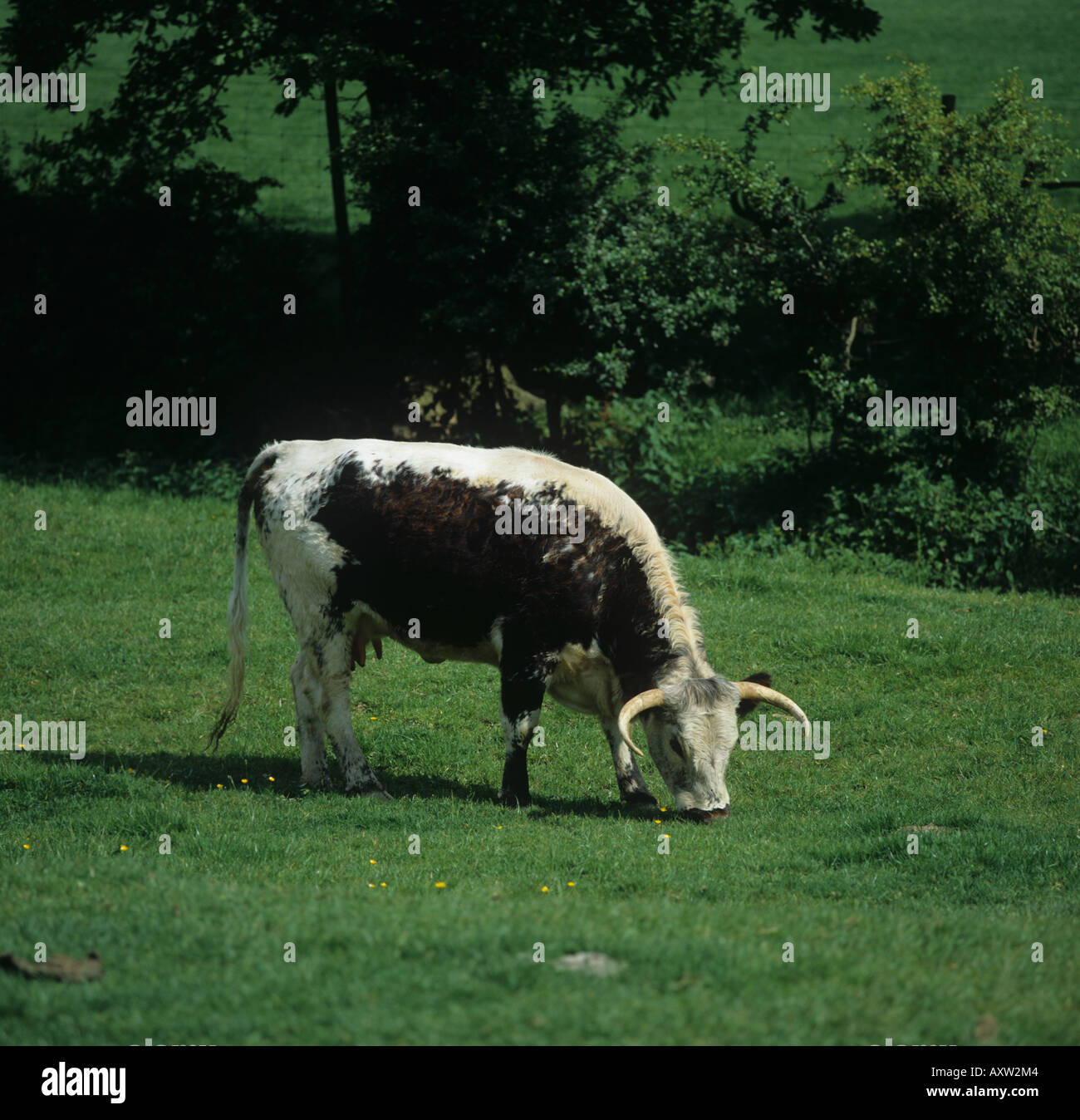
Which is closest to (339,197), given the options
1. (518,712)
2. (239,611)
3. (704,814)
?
(239,611)

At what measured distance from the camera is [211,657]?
1254 cm

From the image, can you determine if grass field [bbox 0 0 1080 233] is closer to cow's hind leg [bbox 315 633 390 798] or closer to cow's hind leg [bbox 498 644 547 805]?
cow's hind leg [bbox 315 633 390 798]

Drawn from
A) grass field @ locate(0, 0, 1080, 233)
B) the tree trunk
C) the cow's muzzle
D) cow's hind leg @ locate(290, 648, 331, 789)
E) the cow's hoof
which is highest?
grass field @ locate(0, 0, 1080, 233)

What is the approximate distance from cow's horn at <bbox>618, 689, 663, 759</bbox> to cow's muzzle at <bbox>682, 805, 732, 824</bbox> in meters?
0.54

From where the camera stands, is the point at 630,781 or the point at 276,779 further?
the point at 276,779

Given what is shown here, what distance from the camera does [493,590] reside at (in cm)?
941

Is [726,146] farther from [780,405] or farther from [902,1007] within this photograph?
[902,1007]

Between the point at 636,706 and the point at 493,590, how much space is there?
1459mm

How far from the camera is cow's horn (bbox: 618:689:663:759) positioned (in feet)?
28.2

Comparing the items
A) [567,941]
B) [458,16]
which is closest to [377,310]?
[458,16]

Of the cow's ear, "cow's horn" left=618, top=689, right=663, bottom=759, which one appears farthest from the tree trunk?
"cow's horn" left=618, top=689, right=663, bottom=759

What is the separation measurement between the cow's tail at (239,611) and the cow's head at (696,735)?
320 cm

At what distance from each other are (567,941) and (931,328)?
13.9 meters

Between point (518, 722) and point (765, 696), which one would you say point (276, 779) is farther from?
point (765, 696)
